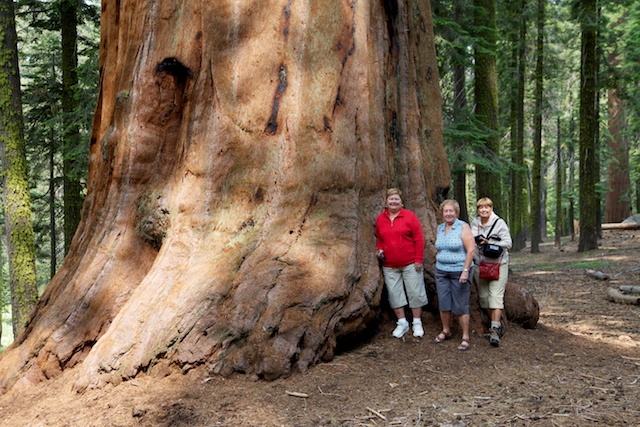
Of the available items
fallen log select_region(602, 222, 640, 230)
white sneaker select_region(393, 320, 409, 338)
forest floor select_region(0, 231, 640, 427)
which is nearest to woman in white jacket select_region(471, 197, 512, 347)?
forest floor select_region(0, 231, 640, 427)

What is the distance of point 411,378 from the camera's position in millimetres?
4801

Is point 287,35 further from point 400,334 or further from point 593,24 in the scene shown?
point 593,24

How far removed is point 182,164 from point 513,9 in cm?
1883

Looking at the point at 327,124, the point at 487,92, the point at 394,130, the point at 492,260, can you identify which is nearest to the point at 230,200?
the point at 327,124

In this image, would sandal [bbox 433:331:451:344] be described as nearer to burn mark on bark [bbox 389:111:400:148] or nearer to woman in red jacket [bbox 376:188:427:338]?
woman in red jacket [bbox 376:188:427:338]

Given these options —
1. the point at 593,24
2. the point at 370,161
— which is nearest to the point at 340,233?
the point at 370,161

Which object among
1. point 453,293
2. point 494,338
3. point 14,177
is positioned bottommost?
point 494,338

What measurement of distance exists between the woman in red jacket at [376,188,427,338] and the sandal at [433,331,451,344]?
0.54 ft

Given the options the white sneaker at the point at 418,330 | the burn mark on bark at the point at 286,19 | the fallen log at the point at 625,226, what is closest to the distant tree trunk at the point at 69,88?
the burn mark on bark at the point at 286,19

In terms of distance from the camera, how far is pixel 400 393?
4.47 meters

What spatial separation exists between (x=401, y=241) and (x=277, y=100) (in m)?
2.04

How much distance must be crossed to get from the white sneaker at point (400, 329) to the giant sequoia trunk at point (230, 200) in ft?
1.69

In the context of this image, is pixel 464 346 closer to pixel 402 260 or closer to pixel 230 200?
pixel 402 260

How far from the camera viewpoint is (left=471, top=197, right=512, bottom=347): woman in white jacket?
19.9ft
